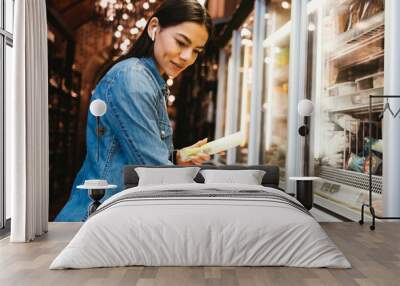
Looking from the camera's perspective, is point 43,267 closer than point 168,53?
Yes

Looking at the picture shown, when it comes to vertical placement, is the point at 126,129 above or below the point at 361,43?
below

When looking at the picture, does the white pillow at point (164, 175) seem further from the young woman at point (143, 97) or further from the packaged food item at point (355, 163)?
the packaged food item at point (355, 163)

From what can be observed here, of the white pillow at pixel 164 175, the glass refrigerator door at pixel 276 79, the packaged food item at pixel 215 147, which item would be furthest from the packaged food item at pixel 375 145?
the white pillow at pixel 164 175

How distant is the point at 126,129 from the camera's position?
250 inches

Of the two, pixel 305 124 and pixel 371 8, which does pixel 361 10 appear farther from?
pixel 305 124

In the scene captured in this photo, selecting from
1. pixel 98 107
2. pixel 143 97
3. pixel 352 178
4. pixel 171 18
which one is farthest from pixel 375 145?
pixel 98 107

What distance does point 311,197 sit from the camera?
6.33 meters

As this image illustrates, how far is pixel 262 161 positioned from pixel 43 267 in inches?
144

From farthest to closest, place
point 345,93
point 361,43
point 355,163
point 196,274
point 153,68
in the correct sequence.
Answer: point 153,68
point 345,93
point 355,163
point 361,43
point 196,274

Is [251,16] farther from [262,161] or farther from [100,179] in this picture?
[100,179]

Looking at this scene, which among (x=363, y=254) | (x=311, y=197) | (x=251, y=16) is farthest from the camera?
(x=251, y=16)

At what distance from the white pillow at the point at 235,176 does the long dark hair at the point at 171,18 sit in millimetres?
1673

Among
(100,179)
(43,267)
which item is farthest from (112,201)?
(100,179)

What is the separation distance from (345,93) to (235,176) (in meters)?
1.63
